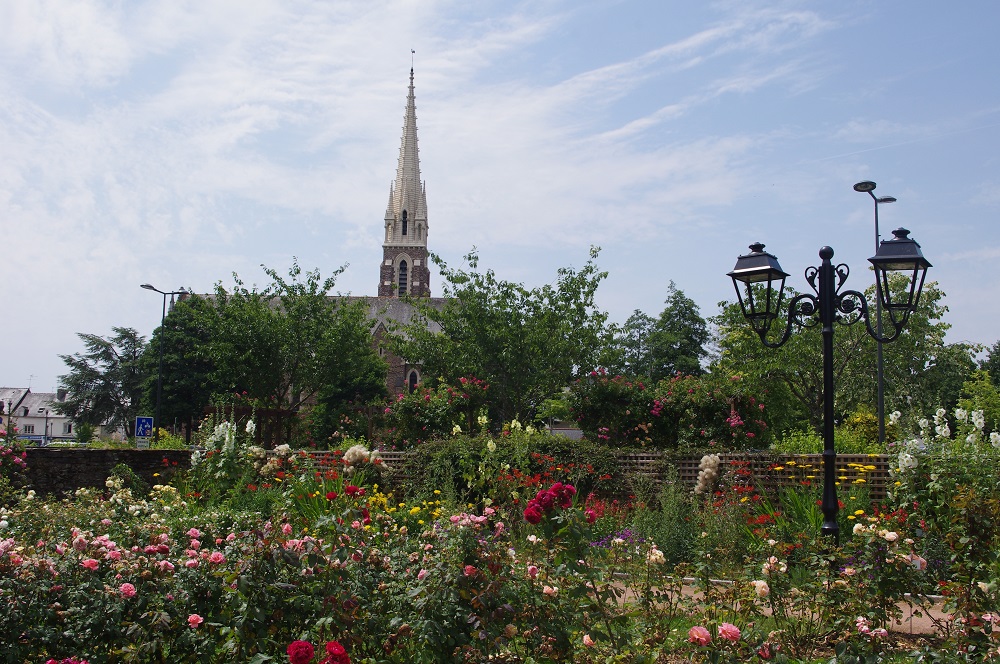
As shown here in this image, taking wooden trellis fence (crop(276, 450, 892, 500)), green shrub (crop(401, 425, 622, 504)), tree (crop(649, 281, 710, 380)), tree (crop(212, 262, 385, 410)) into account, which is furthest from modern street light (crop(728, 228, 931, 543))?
tree (crop(649, 281, 710, 380))

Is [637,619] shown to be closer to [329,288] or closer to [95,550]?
[95,550]

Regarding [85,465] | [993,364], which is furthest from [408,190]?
[85,465]

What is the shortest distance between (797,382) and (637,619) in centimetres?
2499

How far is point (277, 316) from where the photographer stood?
3212 centimetres

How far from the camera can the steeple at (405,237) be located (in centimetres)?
8144

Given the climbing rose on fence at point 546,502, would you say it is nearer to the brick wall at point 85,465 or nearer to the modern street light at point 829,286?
the modern street light at point 829,286

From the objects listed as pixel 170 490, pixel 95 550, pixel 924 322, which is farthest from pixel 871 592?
pixel 924 322

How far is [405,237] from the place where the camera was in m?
81.8

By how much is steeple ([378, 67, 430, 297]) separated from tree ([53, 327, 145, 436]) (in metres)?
29.9

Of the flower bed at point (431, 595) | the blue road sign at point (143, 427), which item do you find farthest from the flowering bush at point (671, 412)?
the blue road sign at point (143, 427)

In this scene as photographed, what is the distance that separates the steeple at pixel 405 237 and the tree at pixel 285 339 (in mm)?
47759

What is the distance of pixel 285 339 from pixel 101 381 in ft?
95.5

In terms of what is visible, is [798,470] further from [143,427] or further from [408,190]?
[408,190]

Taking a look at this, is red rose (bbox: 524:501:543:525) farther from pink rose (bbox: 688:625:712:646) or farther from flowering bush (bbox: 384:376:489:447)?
flowering bush (bbox: 384:376:489:447)
